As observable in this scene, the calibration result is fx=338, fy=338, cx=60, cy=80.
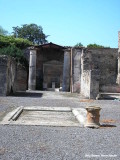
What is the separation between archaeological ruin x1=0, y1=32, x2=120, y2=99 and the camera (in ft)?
61.9

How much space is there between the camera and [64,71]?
88.2ft

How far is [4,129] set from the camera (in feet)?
26.2

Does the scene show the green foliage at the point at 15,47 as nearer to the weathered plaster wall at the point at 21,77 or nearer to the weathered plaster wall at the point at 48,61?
the weathered plaster wall at the point at 21,77

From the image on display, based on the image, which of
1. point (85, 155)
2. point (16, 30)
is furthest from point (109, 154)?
point (16, 30)

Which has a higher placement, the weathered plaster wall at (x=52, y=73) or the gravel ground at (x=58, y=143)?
the weathered plaster wall at (x=52, y=73)

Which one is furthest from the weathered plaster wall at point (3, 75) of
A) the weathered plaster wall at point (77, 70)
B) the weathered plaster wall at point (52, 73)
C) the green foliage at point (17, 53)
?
the weathered plaster wall at point (52, 73)

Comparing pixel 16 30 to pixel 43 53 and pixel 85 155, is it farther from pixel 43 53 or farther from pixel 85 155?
pixel 85 155

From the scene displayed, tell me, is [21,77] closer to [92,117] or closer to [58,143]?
[92,117]

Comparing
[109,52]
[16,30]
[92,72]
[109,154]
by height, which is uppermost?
[16,30]

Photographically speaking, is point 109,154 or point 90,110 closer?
point 109,154

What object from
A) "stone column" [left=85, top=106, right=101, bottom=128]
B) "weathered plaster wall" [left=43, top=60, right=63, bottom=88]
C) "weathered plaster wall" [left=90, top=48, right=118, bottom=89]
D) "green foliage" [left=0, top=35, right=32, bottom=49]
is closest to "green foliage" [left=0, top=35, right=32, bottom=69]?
"green foliage" [left=0, top=35, right=32, bottom=49]

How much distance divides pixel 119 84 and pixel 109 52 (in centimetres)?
640

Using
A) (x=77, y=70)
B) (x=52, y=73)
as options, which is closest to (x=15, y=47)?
(x=52, y=73)

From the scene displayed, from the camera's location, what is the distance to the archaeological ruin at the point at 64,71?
61.9 ft
